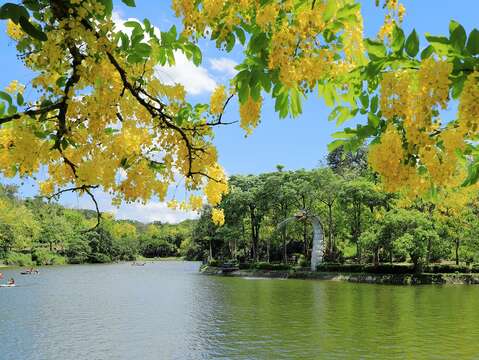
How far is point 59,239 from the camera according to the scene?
80375mm

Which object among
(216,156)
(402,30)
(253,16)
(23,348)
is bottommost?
(23,348)

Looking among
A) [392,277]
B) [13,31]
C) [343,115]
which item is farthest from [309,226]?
[343,115]

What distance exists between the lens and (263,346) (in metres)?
13.6

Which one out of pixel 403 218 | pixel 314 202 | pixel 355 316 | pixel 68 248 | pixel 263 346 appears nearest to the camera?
pixel 263 346

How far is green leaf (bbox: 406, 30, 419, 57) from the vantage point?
2.13 meters

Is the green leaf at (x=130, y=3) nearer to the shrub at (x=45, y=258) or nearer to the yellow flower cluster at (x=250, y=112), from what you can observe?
the yellow flower cluster at (x=250, y=112)

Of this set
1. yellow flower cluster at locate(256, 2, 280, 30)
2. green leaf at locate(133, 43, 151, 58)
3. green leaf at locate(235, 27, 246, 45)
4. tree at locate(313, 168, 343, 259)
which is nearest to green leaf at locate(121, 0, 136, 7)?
green leaf at locate(133, 43, 151, 58)

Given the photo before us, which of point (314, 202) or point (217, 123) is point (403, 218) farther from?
point (217, 123)

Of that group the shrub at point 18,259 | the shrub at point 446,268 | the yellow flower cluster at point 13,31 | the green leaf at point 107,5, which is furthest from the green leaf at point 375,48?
the shrub at point 18,259

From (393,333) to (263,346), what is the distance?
177 inches

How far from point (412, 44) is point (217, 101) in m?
1.48

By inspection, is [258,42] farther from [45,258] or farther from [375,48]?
[45,258]

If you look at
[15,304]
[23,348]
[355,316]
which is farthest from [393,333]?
[15,304]

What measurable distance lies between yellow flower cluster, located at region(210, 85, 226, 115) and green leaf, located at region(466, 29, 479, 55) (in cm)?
169
